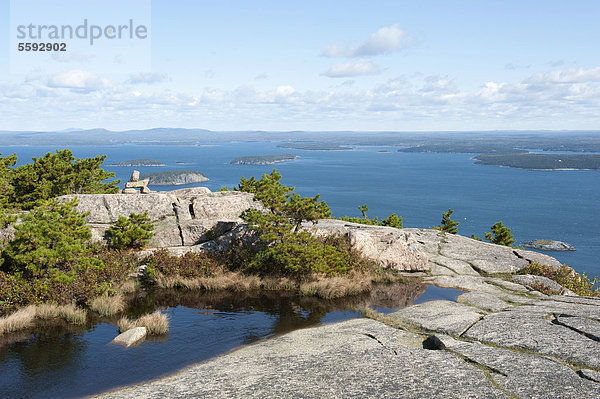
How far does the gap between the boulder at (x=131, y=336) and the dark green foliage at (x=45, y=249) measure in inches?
176

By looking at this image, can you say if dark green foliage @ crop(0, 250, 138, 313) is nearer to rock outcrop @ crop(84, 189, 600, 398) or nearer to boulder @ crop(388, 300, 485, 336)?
rock outcrop @ crop(84, 189, 600, 398)

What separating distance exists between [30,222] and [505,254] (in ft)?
84.1

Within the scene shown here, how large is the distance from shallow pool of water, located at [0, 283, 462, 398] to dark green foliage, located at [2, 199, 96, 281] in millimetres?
2870

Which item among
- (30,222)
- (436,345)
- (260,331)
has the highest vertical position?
(30,222)

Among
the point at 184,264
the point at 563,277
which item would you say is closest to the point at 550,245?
the point at 563,277

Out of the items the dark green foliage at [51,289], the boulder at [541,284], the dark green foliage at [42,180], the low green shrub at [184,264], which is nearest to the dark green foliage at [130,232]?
the low green shrub at [184,264]

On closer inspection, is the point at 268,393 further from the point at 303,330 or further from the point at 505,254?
the point at 505,254

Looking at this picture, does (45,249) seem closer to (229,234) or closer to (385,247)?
(229,234)

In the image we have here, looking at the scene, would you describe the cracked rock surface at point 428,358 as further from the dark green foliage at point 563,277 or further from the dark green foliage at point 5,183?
the dark green foliage at point 5,183

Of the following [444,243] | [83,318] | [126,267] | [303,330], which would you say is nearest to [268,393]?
[303,330]

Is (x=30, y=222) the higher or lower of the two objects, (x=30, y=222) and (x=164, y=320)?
the higher

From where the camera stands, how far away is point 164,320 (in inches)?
575

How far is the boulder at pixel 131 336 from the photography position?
13.3 meters

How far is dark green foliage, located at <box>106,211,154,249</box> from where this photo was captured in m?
21.5
